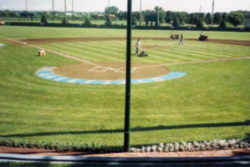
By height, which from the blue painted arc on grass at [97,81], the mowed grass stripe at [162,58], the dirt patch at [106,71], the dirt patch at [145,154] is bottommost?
the dirt patch at [145,154]

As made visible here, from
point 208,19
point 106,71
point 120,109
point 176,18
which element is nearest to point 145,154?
point 120,109

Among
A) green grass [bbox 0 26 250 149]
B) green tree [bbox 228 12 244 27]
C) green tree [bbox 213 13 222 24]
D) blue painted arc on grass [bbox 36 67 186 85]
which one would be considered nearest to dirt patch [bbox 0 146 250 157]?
green grass [bbox 0 26 250 149]

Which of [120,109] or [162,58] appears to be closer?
[120,109]

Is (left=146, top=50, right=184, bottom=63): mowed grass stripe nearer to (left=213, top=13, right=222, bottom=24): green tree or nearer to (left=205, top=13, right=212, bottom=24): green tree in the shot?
(left=213, top=13, right=222, bottom=24): green tree

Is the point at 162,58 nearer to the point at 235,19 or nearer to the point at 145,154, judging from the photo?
the point at 145,154

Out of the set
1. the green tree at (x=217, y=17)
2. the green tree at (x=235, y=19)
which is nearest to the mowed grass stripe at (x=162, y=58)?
the green tree at (x=235, y=19)

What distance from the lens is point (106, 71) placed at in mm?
22156

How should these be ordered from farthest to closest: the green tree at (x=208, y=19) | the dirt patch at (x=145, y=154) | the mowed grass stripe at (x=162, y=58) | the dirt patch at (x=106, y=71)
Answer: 1. the green tree at (x=208, y=19)
2. the mowed grass stripe at (x=162, y=58)
3. the dirt patch at (x=106, y=71)
4. the dirt patch at (x=145, y=154)

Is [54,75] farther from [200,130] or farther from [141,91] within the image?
[200,130]

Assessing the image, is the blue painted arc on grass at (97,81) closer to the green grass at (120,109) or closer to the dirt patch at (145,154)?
the green grass at (120,109)

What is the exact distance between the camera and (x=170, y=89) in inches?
666

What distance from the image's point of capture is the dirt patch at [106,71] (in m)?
20.5

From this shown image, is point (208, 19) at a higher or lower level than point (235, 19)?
higher

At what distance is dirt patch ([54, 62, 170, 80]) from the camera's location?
806 inches
